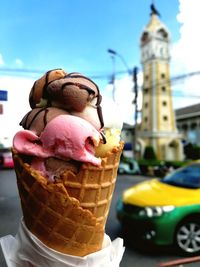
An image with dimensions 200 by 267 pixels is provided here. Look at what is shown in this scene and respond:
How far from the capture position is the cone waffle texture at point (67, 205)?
146 centimetres

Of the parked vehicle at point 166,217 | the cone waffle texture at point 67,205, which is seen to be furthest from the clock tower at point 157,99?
the cone waffle texture at point 67,205

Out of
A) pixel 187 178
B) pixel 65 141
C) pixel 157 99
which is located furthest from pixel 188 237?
pixel 157 99

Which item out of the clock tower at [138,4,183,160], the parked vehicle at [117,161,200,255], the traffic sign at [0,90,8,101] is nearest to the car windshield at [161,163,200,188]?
the parked vehicle at [117,161,200,255]

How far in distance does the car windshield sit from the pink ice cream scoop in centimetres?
372

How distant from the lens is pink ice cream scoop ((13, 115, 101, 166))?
1466mm

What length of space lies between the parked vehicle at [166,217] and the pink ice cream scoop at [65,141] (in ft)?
10.2

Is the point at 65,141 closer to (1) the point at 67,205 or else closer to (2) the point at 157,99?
(1) the point at 67,205

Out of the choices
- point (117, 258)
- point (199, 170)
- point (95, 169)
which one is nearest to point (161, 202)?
point (199, 170)

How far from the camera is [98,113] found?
160cm

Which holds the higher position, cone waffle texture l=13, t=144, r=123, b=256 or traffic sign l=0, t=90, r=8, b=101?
traffic sign l=0, t=90, r=8, b=101

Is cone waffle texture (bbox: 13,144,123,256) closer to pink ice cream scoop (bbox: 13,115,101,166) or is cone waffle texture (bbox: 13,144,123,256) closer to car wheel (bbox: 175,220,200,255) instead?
pink ice cream scoop (bbox: 13,115,101,166)

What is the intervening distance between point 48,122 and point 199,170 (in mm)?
4358

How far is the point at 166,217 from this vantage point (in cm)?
432

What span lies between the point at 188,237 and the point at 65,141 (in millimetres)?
3577
